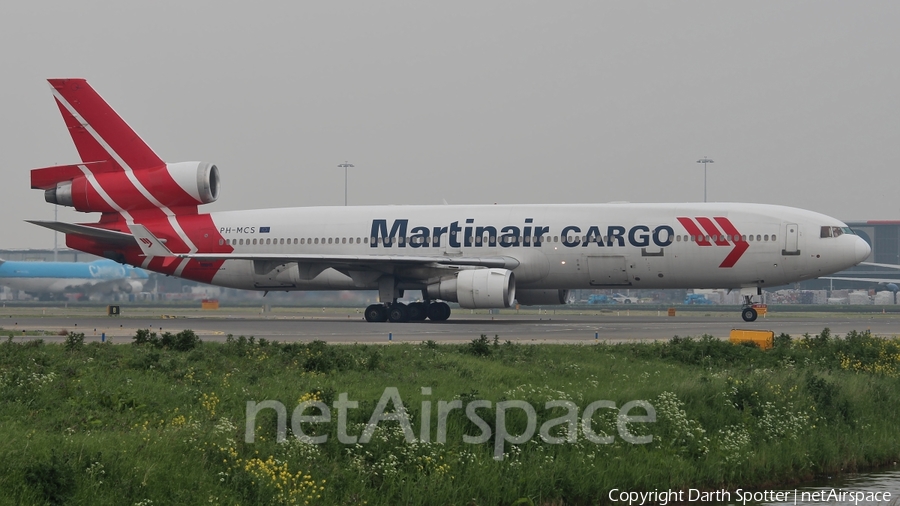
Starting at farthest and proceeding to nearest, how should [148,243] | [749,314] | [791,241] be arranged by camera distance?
1. [148,243]
2. [749,314]
3. [791,241]

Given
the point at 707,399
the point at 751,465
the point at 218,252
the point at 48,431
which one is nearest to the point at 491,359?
the point at 707,399

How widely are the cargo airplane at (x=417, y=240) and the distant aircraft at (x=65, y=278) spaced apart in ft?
155

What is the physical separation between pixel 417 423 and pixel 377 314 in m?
25.3

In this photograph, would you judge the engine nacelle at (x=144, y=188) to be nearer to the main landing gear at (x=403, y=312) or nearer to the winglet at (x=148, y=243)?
the winglet at (x=148, y=243)

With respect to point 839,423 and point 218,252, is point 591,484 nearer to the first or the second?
point 839,423

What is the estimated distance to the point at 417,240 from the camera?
41250 millimetres

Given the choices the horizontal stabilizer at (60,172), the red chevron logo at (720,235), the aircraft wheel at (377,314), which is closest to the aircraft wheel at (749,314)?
the red chevron logo at (720,235)

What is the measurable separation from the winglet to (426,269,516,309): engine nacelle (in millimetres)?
12637

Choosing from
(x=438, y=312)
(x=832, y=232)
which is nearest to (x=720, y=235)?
(x=832, y=232)

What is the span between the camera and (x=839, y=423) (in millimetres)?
20094

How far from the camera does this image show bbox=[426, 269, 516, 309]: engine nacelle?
1463 inches

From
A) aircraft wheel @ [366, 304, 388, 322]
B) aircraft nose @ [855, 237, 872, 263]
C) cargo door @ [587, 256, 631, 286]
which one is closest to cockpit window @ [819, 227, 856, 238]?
aircraft nose @ [855, 237, 872, 263]

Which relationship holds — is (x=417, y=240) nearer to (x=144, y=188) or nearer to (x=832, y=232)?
(x=144, y=188)

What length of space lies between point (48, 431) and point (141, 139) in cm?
3141
